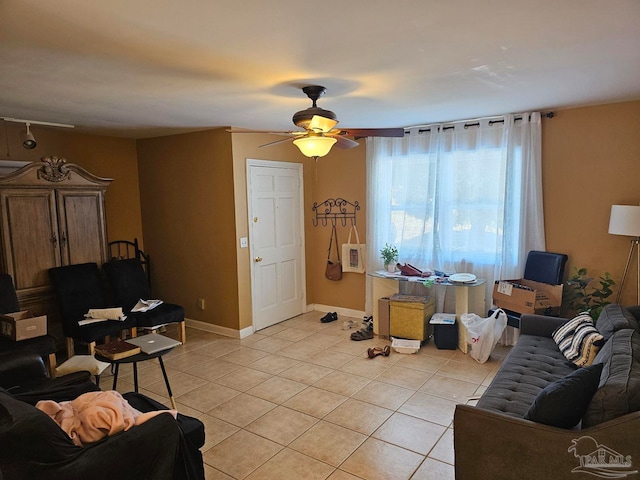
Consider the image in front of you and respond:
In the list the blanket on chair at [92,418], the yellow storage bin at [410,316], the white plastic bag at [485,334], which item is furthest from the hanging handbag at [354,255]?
the blanket on chair at [92,418]

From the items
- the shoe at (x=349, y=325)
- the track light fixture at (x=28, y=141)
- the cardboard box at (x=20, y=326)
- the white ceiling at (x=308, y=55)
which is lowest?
the shoe at (x=349, y=325)

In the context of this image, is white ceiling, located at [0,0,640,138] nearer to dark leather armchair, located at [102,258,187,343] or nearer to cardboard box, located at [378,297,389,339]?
dark leather armchair, located at [102,258,187,343]

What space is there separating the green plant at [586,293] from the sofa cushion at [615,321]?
813 millimetres

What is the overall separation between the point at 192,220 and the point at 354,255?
2.17 metres

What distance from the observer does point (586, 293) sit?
4.12m

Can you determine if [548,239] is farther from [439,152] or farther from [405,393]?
[405,393]

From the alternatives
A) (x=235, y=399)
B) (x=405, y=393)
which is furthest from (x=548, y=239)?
(x=235, y=399)

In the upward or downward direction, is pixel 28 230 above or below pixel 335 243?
above

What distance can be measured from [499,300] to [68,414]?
3.79 metres

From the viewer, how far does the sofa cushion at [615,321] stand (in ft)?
8.93

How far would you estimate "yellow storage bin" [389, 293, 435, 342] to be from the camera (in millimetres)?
4590

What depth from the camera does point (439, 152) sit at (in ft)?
15.7

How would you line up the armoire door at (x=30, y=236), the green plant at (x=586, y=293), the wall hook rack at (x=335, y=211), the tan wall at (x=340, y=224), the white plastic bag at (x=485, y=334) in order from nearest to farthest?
the green plant at (x=586, y=293) → the armoire door at (x=30, y=236) → the white plastic bag at (x=485, y=334) → the tan wall at (x=340, y=224) → the wall hook rack at (x=335, y=211)

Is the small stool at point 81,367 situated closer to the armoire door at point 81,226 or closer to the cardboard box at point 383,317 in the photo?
the armoire door at point 81,226
